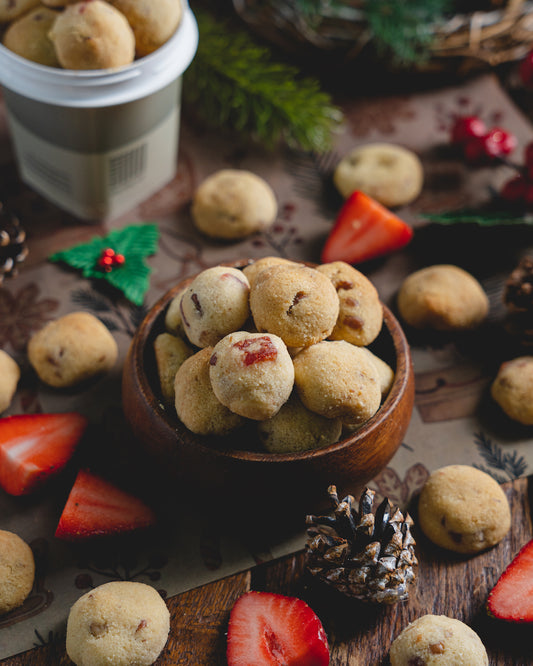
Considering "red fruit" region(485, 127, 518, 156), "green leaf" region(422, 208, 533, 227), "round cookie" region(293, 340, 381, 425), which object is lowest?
"green leaf" region(422, 208, 533, 227)

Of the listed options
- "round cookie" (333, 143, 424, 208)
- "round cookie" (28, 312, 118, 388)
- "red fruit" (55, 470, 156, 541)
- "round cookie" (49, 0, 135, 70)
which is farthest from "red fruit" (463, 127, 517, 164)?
"red fruit" (55, 470, 156, 541)

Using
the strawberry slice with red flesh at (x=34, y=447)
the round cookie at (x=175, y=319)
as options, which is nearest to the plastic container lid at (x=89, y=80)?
the round cookie at (x=175, y=319)

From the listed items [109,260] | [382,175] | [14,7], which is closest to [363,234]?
[382,175]

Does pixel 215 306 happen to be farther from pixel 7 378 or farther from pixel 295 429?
pixel 7 378

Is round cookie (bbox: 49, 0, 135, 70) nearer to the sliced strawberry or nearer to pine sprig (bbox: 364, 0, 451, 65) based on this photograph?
pine sprig (bbox: 364, 0, 451, 65)

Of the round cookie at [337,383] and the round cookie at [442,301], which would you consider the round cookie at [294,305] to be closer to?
the round cookie at [337,383]
